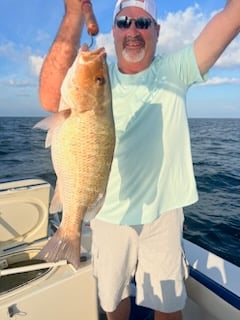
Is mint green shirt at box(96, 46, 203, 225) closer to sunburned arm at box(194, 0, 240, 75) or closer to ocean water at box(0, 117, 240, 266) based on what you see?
sunburned arm at box(194, 0, 240, 75)

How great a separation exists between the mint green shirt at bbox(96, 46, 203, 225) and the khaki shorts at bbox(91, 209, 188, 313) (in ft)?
0.40

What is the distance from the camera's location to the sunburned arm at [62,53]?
79.0 inches

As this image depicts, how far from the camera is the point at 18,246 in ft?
9.90

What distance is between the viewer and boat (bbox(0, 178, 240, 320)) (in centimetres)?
258

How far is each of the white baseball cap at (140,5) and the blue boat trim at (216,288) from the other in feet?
6.53

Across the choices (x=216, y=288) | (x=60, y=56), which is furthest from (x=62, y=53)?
(x=216, y=288)

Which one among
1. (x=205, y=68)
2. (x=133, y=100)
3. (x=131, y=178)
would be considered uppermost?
(x=205, y=68)

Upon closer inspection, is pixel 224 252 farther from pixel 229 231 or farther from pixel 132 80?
pixel 132 80

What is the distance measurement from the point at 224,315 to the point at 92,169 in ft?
5.65

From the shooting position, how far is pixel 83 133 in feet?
6.04

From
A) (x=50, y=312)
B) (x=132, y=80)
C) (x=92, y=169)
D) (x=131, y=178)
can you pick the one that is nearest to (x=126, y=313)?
(x=50, y=312)

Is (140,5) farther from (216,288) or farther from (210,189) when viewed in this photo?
(210,189)

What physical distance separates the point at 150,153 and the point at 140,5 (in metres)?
0.99

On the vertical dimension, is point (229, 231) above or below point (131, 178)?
below
